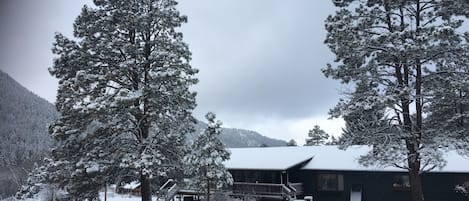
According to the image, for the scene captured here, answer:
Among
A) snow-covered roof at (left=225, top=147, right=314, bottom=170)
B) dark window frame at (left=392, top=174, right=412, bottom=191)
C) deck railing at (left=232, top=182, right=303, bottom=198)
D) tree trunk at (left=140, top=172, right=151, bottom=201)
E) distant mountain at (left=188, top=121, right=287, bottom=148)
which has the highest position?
distant mountain at (left=188, top=121, right=287, bottom=148)

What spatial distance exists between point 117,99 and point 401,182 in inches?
767

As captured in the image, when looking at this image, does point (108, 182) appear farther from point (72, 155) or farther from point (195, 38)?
point (195, 38)

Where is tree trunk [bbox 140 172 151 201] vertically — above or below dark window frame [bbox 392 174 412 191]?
above

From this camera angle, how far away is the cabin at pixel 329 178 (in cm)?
2314

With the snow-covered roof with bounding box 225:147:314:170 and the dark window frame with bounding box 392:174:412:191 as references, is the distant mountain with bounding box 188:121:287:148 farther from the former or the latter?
the dark window frame with bounding box 392:174:412:191

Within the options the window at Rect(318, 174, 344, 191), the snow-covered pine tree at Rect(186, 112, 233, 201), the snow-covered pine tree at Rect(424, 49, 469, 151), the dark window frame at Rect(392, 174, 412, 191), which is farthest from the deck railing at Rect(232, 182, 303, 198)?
the snow-covered pine tree at Rect(424, 49, 469, 151)

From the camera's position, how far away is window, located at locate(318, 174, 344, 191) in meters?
26.9

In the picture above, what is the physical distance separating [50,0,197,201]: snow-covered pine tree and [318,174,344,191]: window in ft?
46.9

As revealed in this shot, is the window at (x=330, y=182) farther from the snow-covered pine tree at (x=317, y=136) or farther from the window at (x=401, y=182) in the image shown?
the snow-covered pine tree at (x=317, y=136)

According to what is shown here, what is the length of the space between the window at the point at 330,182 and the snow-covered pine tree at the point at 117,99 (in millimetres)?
14286

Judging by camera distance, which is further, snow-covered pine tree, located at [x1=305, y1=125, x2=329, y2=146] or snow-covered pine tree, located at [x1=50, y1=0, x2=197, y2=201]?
snow-covered pine tree, located at [x1=305, y1=125, x2=329, y2=146]

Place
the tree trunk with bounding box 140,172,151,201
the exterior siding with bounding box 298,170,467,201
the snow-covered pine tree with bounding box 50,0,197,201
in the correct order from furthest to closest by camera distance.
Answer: the exterior siding with bounding box 298,170,467,201 < the tree trunk with bounding box 140,172,151,201 < the snow-covered pine tree with bounding box 50,0,197,201

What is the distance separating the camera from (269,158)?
29594 millimetres

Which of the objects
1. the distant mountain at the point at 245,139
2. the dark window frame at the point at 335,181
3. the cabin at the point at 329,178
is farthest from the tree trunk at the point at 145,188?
the distant mountain at the point at 245,139
